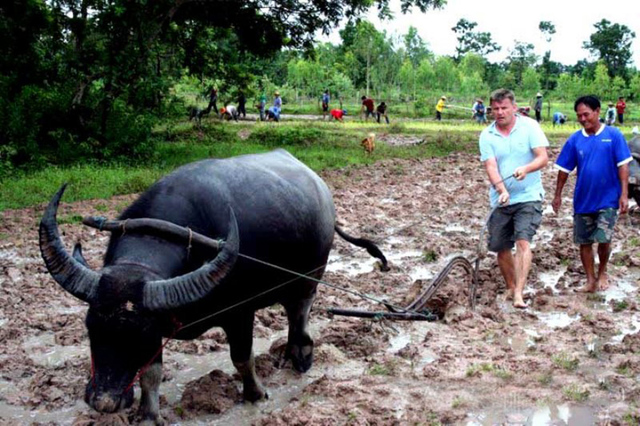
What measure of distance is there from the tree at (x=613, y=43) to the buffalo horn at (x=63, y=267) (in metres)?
60.1

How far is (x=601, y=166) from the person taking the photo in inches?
247

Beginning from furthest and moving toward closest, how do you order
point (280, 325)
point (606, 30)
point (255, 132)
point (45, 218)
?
point (606, 30) → point (255, 132) → point (280, 325) → point (45, 218)

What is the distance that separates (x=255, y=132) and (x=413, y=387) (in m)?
17.2

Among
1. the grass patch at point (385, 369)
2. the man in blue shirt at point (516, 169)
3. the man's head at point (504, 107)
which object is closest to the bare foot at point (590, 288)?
the man in blue shirt at point (516, 169)

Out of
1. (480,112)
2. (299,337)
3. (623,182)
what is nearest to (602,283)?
(623,182)

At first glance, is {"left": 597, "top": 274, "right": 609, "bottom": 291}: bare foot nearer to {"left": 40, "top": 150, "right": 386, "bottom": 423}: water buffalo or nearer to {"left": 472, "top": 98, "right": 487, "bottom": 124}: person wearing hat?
{"left": 40, "top": 150, "right": 386, "bottom": 423}: water buffalo

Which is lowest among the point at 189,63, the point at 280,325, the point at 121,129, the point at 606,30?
the point at 280,325

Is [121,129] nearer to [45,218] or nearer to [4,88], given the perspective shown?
[4,88]

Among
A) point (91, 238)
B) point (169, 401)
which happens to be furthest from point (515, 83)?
point (169, 401)

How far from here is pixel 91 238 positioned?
8.54m

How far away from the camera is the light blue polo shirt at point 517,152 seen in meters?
5.81

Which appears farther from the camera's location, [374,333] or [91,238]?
[91,238]

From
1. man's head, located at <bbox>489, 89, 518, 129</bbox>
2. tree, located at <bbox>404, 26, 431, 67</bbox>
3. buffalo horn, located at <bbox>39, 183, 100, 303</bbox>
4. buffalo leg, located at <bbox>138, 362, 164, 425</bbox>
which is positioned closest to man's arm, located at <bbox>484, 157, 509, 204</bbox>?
man's head, located at <bbox>489, 89, 518, 129</bbox>

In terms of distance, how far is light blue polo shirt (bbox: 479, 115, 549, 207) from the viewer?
581 cm
